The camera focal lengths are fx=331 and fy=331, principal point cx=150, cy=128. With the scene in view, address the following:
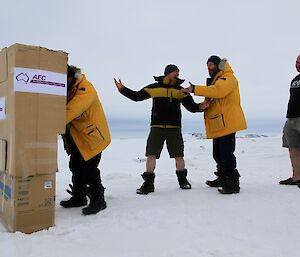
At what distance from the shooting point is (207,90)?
3.90 metres

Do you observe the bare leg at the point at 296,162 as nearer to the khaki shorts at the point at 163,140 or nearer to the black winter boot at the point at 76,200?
the khaki shorts at the point at 163,140

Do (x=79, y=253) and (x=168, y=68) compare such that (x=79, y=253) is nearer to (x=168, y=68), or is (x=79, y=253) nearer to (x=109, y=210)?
(x=109, y=210)

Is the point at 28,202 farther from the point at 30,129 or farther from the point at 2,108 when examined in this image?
the point at 2,108

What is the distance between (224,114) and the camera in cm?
408

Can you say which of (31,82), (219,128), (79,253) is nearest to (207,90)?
(219,128)

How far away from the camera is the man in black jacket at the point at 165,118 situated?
167 inches

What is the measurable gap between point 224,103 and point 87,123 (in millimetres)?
1752

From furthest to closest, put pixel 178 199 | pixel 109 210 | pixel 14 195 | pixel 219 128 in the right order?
pixel 219 128
pixel 178 199
pixel 109 210
pixel 14 195

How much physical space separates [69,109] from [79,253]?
1.36 m

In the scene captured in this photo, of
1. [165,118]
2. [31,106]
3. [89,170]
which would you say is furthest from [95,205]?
[165,118]

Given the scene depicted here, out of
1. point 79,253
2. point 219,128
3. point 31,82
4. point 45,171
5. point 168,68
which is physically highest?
point 168,68

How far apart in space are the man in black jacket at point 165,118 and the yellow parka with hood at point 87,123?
36.6 inches

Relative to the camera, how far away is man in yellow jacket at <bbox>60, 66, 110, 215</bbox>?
3230mm

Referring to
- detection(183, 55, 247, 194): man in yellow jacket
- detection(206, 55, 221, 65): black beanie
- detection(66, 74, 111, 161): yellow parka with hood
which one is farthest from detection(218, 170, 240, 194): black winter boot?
detection(66, 74, 111, 161): yellow parka with hood
